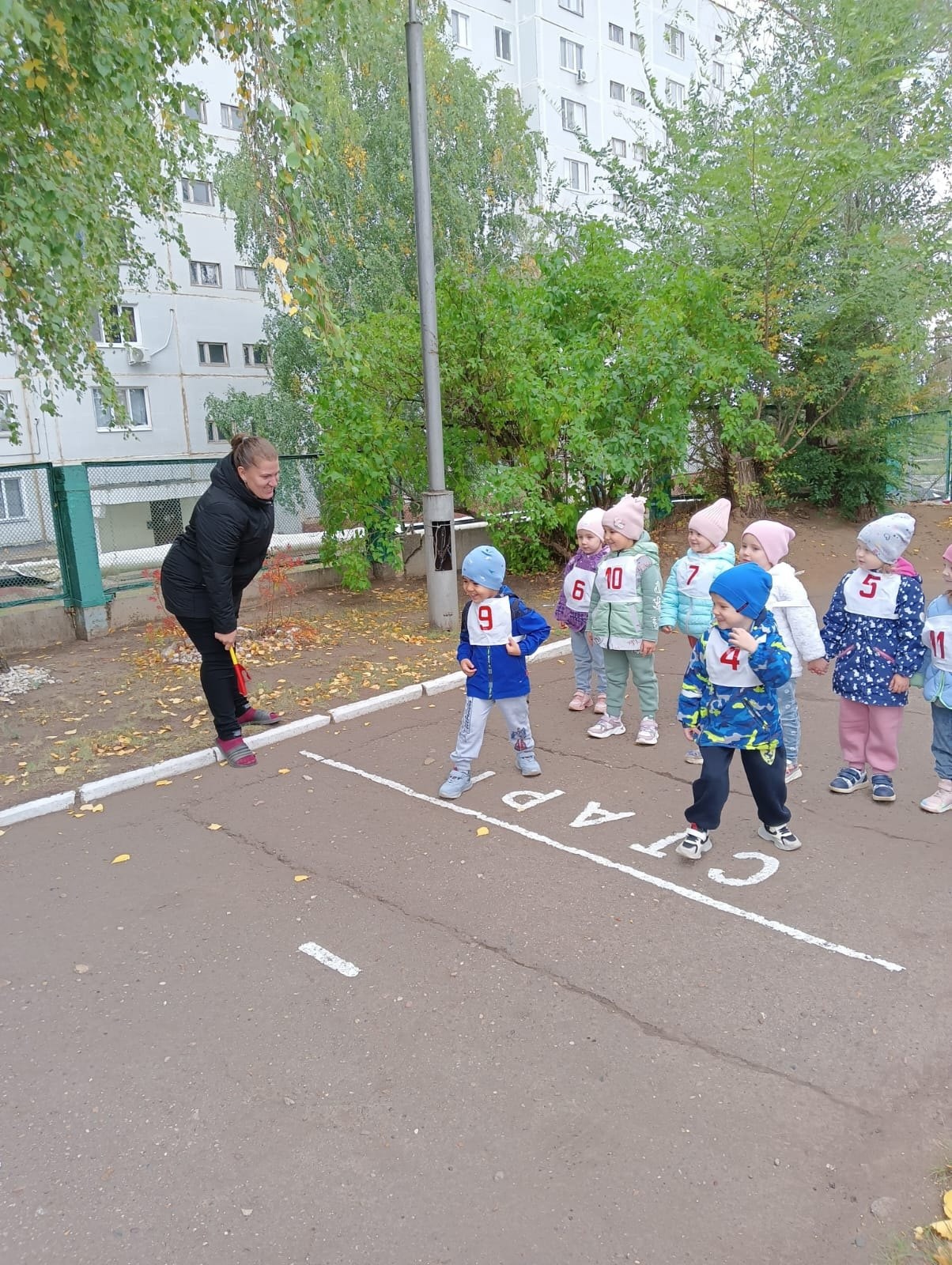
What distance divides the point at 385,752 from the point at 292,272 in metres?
3.50

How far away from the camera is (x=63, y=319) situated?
8.87m

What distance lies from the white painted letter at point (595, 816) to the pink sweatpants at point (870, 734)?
1416 mm

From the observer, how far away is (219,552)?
19.1ft

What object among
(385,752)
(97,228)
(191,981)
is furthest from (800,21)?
(191,981)

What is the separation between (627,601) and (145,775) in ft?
11.5

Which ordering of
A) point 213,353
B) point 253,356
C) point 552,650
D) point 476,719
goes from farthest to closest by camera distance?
point 253,356 < point 213,353 < point 552,650 < point 476,719

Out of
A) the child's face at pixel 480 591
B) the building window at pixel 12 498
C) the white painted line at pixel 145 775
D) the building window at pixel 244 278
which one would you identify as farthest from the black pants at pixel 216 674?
the building window at pixel 244 278

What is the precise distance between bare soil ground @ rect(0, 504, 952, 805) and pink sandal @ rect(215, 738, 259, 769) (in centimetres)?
39

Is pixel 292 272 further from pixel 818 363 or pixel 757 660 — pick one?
pixel 818 363

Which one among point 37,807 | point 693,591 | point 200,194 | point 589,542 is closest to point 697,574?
point 693,591

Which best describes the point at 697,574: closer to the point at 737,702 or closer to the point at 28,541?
the point at 737,702

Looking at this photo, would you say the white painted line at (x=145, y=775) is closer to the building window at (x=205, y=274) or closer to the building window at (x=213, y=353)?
the building window at (x=213, y=353)

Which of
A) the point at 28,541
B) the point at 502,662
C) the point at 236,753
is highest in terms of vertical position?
the point at 28,541

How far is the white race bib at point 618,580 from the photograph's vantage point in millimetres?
6305
